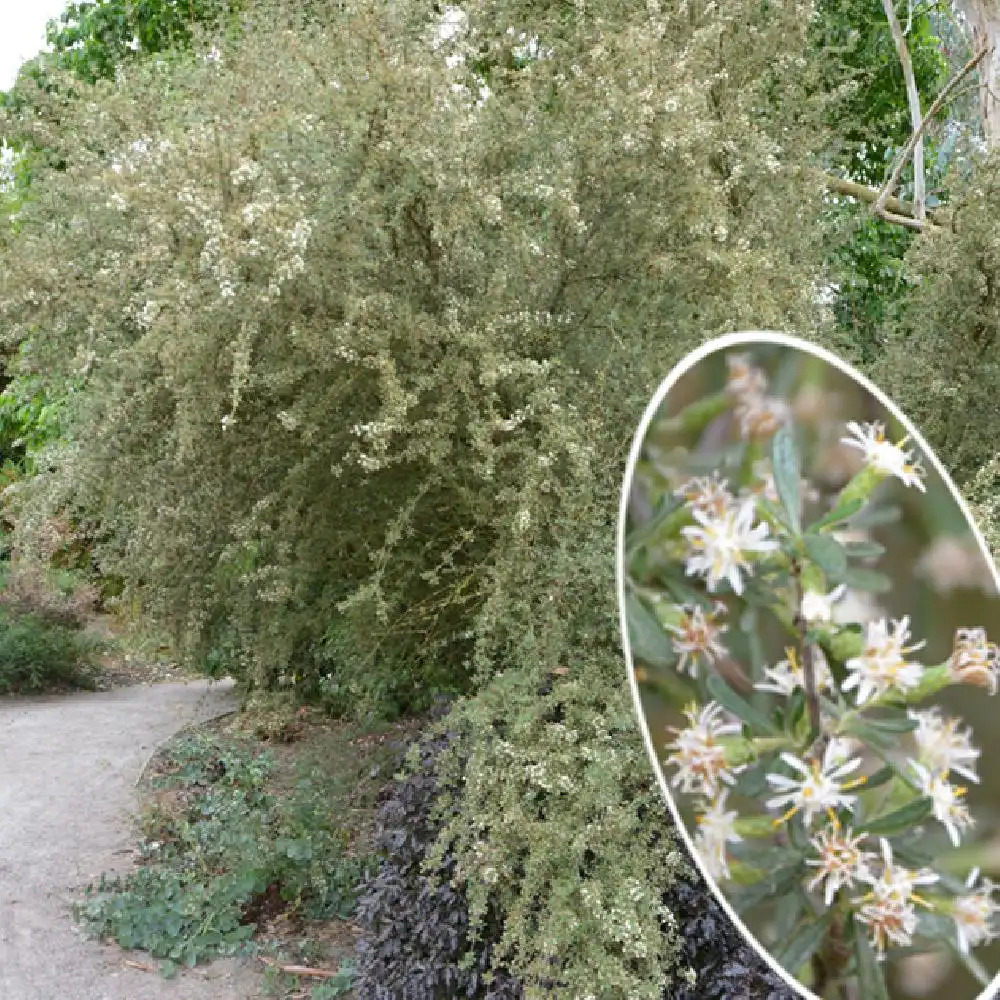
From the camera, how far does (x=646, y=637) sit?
1.40 meters

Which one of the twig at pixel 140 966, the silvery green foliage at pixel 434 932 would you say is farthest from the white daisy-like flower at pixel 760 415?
the twig at pixel 140 966

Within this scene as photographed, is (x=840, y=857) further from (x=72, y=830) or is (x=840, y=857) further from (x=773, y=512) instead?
(x=72, y=830)

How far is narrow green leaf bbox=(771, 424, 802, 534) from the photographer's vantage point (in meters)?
1.37

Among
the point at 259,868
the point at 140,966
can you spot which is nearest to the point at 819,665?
the point at 140,966

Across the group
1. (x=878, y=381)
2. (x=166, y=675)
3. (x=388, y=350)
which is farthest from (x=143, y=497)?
(x=166, y=675)

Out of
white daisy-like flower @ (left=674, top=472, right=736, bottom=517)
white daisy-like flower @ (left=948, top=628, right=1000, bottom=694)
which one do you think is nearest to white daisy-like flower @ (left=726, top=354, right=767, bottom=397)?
white daisy-like flower @ (left=674, top=472, right=736, bottom=517)

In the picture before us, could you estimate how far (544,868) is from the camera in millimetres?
2834

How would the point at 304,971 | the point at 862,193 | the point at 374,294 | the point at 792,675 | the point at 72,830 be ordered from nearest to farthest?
the point at 792,675 < the point at 374,294 < the point at 304,971 < the point at 72,830 < the point at 862,193

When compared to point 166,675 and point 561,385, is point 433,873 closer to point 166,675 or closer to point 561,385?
point 561,385

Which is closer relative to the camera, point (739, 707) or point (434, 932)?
point (739, 707)

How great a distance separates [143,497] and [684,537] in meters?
3.01

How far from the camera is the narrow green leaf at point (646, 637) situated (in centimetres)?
139

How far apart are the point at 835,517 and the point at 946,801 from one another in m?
0.34

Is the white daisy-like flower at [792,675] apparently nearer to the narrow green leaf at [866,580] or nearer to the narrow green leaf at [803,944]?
the narrow green leaf at [866,580]
